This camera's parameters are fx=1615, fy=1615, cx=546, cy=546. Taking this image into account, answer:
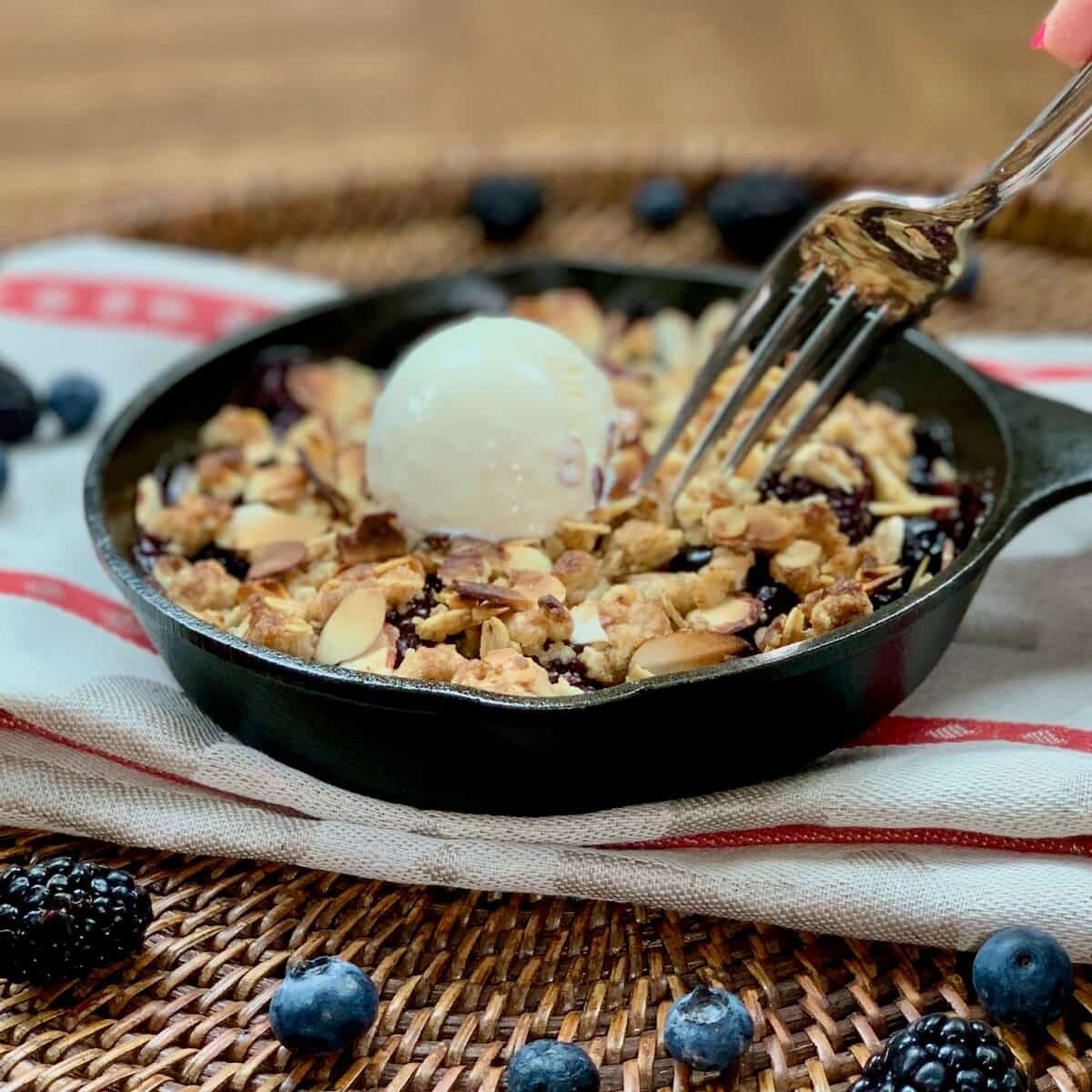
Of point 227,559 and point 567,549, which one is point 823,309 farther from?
point 227,559

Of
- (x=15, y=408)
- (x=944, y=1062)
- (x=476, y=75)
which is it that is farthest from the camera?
(x=476, y=75)

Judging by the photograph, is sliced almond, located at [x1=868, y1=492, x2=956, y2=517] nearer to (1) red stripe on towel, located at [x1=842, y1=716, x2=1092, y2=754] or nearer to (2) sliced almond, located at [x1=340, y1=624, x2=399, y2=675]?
(1) red stripe on towel, located at [x1=842, y1=716, x2=1092, y2=754]

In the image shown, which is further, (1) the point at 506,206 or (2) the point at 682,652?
(1) the point at 506,206

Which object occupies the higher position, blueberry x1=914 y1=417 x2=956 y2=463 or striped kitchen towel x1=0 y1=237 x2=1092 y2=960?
blueberry x1=914 y1=417 x2=956 y2=463

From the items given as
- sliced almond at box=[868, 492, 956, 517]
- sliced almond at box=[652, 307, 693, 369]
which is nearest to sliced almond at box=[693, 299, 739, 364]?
sliced almond at box=[652, 307, 693, 369]

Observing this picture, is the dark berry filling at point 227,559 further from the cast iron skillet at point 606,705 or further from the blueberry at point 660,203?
the blueberry at point 660,203

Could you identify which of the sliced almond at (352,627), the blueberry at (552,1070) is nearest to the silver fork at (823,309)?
the sliced almond at (352,627)

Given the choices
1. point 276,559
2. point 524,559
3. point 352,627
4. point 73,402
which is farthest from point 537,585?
point 73,402
